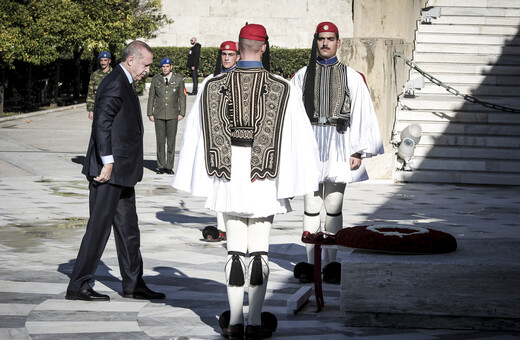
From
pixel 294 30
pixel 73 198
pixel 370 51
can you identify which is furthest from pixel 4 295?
pixel 294 30

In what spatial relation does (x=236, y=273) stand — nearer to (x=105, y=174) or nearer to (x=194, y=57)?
(x=105, y=174)

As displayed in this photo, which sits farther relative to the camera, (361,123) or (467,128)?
(467,128)

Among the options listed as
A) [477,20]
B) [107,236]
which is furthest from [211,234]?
[477,20]

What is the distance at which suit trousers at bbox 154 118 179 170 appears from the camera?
17203 mm

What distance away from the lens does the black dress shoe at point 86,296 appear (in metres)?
7.60

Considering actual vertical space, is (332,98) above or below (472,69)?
above

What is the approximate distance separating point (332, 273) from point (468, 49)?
45.0 ft

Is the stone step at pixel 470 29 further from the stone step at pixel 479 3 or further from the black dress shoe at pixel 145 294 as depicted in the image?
the black dress shoe at pixel 145 294

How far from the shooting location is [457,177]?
1666cm

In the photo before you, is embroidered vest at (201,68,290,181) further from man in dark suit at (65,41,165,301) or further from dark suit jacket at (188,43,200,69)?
dark suit jacket at (188,43,200,69)

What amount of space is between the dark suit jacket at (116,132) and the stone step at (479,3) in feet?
55.7

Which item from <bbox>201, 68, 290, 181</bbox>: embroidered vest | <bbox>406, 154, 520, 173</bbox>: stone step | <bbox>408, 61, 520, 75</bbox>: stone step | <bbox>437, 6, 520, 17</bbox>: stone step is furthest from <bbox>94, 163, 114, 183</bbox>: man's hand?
<bbox>437, 6, 520, 17</bbox>: stone step

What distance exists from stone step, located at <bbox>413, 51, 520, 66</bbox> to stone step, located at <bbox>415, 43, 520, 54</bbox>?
0.48 feet

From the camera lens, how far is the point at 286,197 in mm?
6402
